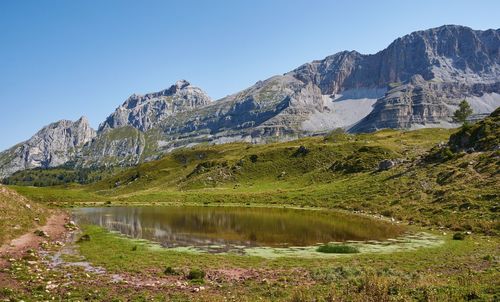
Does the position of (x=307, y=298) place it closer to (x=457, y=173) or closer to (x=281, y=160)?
(x=457, y=173)

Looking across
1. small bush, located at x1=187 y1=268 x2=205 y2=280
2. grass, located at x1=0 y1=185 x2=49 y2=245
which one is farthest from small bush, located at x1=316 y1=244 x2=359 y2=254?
grass, located at x1=0 y1=185 x2=49 y2=245

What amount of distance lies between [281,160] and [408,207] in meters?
91.7

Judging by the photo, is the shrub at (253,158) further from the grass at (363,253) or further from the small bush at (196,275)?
the small bush at (196,275)

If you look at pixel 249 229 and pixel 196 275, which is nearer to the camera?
pixel 196 275

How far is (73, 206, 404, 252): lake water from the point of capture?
47.0 metres

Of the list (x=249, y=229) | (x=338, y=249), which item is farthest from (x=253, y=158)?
(x=338, y=249)

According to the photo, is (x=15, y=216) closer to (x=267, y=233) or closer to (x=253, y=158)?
(x=267, y=233)

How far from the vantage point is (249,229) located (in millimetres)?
57469

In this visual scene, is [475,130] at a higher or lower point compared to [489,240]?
higher

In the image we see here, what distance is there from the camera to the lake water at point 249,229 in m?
47.0

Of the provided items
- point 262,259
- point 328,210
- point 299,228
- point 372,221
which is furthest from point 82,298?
point 328,210

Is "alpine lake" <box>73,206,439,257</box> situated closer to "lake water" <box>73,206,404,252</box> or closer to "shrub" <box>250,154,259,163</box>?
"lake water" <box>73,206,404,252</box>

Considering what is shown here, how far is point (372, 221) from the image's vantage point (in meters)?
64.9

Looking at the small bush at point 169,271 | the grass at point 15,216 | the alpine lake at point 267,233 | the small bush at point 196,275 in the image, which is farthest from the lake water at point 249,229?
the small bush at point 196,275
